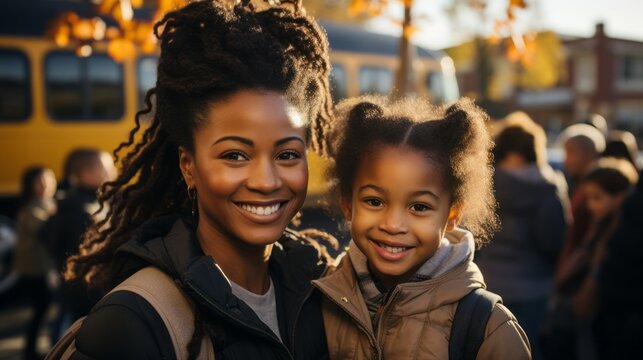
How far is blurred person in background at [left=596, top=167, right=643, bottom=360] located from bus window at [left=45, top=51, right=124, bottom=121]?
24.1 feet

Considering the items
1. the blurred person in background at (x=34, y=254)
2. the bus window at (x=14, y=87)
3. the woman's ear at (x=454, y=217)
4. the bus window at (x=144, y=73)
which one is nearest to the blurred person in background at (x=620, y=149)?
the woman's ear at (x=454, y=217)

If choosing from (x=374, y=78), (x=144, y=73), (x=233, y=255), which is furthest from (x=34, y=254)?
(x=374, y=78)

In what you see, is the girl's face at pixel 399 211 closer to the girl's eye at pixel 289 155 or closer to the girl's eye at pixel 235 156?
the girl's eye at pixel 289 155

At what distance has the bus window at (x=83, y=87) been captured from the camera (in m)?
9.03

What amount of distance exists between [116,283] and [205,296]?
0.31m

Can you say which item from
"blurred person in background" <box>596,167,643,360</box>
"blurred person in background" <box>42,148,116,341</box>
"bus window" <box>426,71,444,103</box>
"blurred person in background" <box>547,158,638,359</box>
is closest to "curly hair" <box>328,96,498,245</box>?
"blurred person in background" <box>596,167,643,360</box>

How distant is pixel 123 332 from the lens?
5.09 ft

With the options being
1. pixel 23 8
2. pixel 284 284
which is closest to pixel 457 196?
pixel 284 284

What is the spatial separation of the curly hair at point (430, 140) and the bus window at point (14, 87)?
25.0 feet

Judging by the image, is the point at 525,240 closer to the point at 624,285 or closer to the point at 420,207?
the point at 624,285

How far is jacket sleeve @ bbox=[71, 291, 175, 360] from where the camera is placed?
5.08 ft

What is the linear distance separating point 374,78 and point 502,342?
10.0 meters

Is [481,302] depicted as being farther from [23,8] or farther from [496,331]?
[23,8]

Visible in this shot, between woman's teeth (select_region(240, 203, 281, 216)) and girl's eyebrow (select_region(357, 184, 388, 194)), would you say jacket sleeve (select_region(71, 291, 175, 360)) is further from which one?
girl's eyebrow (select_region(357, 184, 388, 194))
